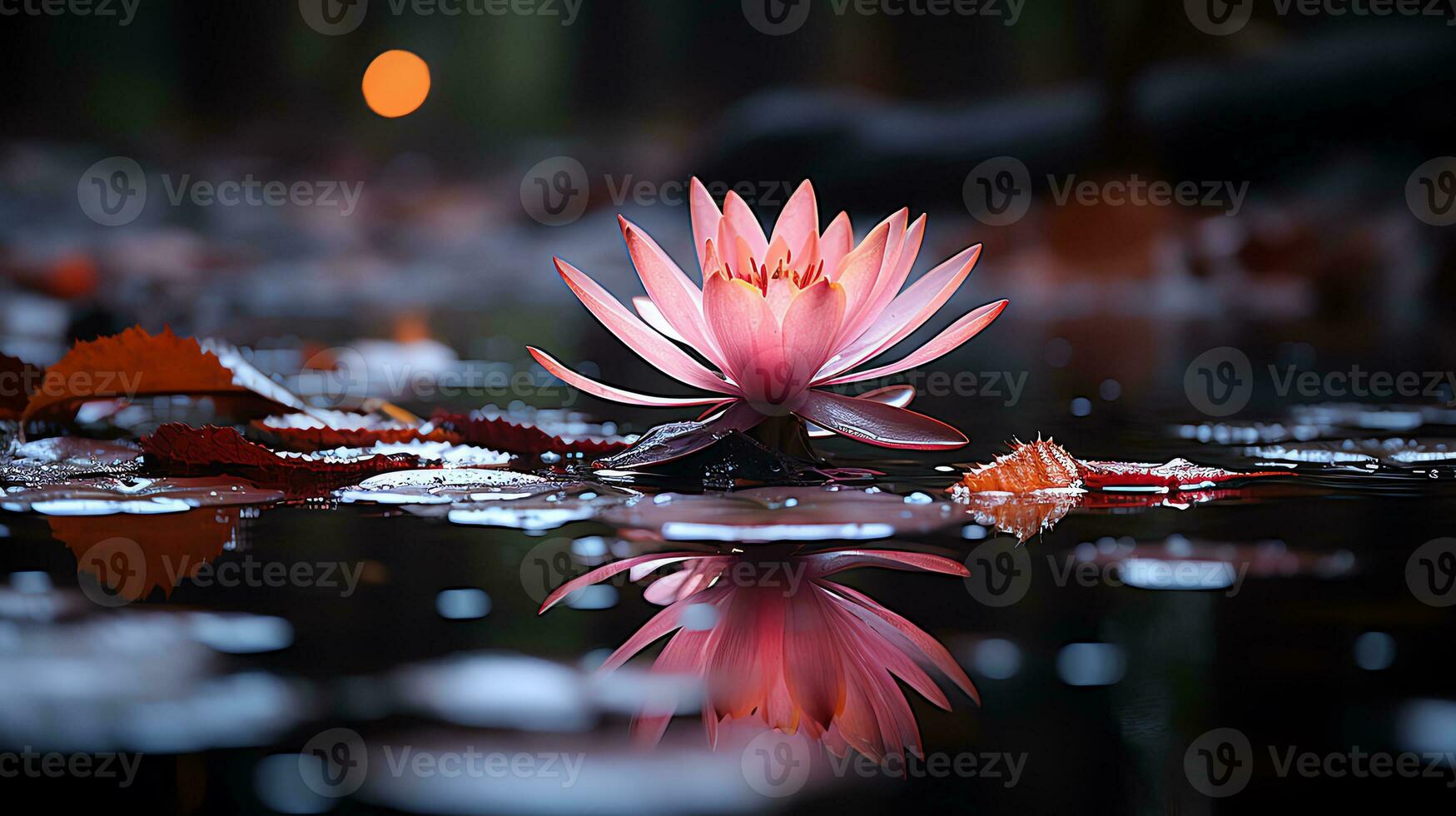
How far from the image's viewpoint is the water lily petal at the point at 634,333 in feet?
3.01

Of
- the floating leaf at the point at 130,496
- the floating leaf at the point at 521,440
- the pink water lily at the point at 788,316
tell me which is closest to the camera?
the floating leaf at the point at 130,496

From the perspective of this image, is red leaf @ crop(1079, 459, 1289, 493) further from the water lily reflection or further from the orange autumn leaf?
the orange autumn leaf

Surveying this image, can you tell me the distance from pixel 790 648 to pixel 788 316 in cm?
42

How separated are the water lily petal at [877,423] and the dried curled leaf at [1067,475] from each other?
0.14 ft

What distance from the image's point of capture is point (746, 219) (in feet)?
3.22

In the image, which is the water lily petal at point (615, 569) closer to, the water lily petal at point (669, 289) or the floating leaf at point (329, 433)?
the water lily petal at point (669, 289)

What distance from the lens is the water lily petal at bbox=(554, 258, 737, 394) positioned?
92 cm

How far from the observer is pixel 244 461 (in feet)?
2.99

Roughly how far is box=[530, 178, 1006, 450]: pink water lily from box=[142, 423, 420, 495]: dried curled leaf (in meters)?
0.21

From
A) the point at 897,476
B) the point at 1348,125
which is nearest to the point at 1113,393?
the point at 897,476

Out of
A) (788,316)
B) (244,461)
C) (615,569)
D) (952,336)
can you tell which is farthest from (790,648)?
(244,461)

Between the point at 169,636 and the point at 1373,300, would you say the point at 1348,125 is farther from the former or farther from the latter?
the point at 169,636

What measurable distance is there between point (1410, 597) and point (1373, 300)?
9.44 ft

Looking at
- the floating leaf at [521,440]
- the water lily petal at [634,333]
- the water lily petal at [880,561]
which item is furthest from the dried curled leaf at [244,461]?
the water lily petal at [880,561]
